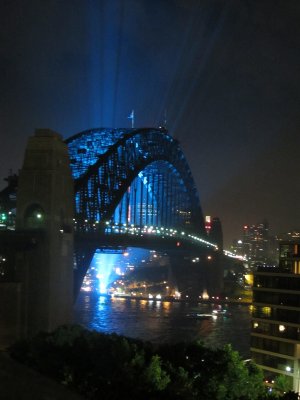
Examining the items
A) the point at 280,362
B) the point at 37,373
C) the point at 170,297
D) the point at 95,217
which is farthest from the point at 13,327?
the point at 170,297

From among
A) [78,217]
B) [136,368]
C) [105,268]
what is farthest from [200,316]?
[105,268]

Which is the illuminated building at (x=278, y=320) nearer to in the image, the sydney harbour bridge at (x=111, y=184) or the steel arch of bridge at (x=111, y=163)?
the sydney harbour bridge at (x=111, y=184)

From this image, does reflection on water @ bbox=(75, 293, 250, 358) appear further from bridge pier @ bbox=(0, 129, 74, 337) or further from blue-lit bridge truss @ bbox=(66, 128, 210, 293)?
bridge pier @ bbox=(0, 129, 74, 337)

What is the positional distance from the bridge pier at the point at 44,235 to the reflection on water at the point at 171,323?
54.5 feet

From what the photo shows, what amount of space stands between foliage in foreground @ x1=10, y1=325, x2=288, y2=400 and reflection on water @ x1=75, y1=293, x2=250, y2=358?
21.6 meters

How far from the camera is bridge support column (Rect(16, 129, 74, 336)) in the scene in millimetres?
27578

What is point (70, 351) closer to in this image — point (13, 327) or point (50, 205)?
point (13, 327)

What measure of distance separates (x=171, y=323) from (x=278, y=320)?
31.8 metres

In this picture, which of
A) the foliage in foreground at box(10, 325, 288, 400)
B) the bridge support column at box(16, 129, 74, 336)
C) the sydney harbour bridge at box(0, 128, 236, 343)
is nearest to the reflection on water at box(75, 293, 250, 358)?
the sydney harbour bridge at box(0, 128, 236, 343)

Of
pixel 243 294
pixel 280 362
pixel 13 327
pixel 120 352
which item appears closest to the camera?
pixel 120 352

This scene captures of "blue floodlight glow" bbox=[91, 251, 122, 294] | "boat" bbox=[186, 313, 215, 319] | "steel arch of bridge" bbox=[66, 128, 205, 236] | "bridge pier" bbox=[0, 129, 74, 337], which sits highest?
"steel arch of bridge" bbox=[66, 128, 205, 236]

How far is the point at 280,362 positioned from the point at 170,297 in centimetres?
6910

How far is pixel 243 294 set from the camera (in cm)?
9912

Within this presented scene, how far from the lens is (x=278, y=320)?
31906 millimetres
